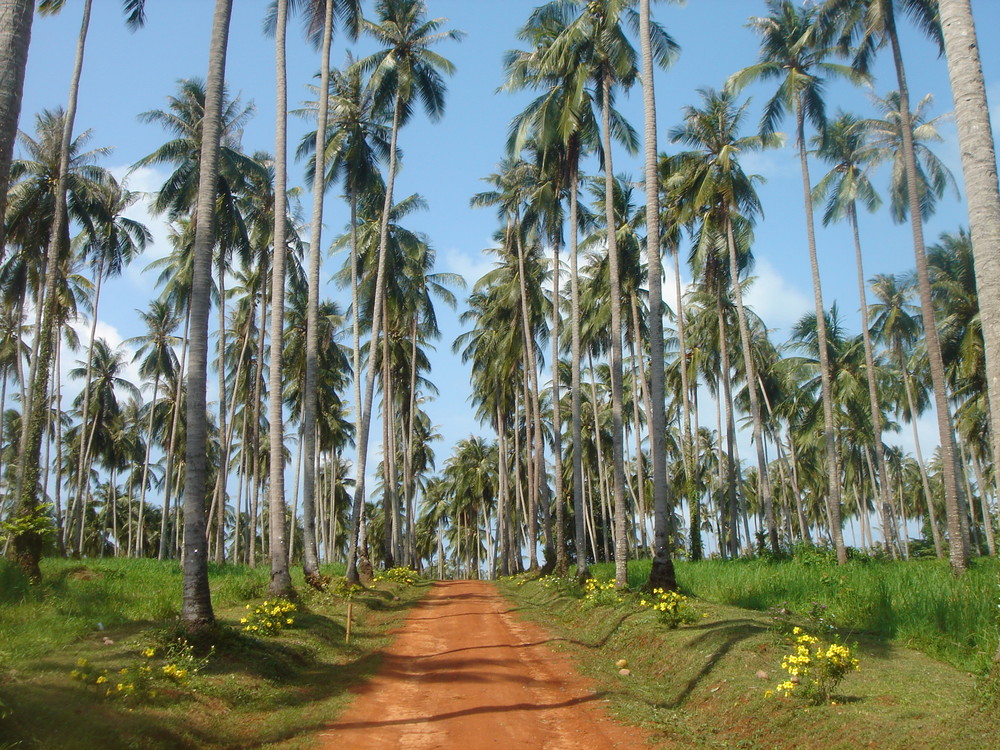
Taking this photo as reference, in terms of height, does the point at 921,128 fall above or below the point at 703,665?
above

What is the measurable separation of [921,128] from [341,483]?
53907mm

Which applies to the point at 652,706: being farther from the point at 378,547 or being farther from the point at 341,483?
the point at 378,547

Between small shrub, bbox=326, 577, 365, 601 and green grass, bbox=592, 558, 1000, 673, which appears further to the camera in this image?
small shrub, bbox=326, 577, 365, 601

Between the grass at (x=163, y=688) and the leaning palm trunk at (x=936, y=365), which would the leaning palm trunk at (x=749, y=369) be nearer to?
the leaning palm trunk at (x=936, y=365)

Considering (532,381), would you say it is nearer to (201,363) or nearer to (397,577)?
(397,577)

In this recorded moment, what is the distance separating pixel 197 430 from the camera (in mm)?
11031

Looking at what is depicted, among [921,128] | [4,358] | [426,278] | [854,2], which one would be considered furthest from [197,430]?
[4,358]

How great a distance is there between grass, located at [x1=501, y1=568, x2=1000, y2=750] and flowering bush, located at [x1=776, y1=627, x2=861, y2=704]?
14 cm

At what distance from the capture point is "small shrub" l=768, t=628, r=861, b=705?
776cm

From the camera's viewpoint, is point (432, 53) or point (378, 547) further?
point (378, 547)

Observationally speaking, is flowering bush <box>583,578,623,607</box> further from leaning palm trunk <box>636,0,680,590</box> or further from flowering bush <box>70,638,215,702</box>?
flowering bush <box>70,638,215,702</box>

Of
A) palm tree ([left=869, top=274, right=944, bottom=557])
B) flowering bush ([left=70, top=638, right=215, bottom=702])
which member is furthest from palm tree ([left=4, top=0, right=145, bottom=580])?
palm tree ([left=869, top=274, right=944, bottom=557])

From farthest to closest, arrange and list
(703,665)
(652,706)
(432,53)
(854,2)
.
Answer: (432,53)
(854,2)
(703,665)
(652,706)

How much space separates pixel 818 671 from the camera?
7891 millimetres
